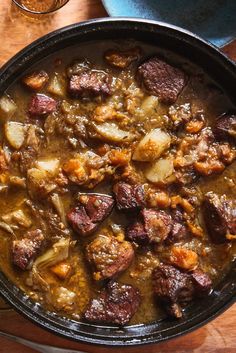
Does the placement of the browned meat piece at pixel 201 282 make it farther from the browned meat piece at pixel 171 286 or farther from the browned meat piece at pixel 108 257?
the browned meat piece at pixel 108 257

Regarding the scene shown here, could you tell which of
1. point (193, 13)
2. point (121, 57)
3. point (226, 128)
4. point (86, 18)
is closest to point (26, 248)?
point (121, 57)

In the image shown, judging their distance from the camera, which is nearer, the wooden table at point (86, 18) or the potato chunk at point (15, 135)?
the potato chunk at point (15, 135)

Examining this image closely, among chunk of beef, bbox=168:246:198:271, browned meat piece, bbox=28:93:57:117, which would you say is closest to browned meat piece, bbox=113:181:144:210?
chunk of beef, bbox=168:246:198:271

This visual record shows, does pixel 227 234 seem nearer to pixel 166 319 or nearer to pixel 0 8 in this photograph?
pixel 166 319

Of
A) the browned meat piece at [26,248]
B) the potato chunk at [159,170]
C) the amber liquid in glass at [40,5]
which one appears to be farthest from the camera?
the amber liquid in glass at [40,5]

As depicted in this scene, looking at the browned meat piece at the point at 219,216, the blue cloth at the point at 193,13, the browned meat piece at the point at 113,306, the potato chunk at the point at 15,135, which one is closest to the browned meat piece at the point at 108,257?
the browned meat piece at the point at 113,306

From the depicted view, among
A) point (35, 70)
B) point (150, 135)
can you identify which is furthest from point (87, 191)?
point (35, 70)

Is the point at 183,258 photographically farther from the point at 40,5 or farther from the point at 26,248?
the point at 40,5

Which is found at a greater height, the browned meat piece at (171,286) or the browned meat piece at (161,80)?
the browned meat piece at (161,80)
